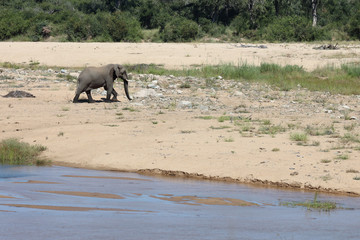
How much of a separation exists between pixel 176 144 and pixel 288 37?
28678mm

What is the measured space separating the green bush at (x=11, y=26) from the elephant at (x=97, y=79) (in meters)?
26.7

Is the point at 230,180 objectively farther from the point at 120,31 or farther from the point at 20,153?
the point at 120,31

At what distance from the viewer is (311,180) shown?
33.1 ft

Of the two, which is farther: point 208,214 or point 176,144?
point 176,144

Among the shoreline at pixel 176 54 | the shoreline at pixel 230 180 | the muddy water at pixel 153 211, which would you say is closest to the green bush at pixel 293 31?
the shoreline at pixel 176 54

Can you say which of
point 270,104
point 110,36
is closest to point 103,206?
point 270,104

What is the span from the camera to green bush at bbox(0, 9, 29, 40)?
4381cm

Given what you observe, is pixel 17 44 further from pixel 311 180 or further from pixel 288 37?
pixel 311 180

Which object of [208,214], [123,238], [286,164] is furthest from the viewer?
[286,164]

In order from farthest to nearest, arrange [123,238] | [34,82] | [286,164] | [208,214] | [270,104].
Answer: [34,82] → [270,104] → [286,164] → [208,214] → [123,238]

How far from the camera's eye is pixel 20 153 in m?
12.4

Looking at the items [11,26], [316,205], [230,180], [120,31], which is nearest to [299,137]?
[230,180]

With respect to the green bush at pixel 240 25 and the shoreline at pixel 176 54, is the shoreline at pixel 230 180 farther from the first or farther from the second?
the green bush at pixel 240 25

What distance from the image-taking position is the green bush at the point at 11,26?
43.8 m
